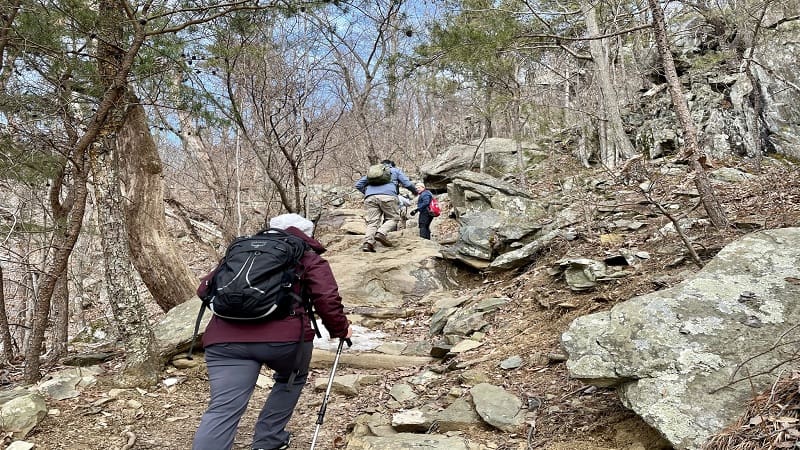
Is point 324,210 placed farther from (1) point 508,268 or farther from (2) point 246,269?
(2) point 246,269

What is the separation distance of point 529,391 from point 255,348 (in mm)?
2188

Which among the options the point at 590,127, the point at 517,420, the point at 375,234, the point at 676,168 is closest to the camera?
the point at 517,420

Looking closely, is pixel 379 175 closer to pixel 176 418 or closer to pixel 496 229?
pixel 496 229

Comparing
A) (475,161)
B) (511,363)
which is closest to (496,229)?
(511,363)

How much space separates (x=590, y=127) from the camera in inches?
569

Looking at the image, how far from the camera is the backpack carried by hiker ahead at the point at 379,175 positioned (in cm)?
Answer: 970

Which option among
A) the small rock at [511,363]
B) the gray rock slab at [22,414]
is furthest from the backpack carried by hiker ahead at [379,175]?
the gray rock slab at [22,414]

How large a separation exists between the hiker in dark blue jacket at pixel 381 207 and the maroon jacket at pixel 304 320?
639 centimetres

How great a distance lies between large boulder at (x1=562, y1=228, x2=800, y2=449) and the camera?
105 inches

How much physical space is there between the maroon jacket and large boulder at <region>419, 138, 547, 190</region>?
1477cm

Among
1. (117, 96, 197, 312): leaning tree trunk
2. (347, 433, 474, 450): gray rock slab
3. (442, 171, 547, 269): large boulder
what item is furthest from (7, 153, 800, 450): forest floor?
(442, 171, 547, 269): large boulder

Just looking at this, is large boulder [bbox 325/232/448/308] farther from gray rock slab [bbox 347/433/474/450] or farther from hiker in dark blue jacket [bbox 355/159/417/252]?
gray rock slab [bbox 347/433/474/450]

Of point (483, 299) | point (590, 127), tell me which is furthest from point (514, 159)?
point (483, 299)

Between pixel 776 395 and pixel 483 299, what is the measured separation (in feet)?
13.8
